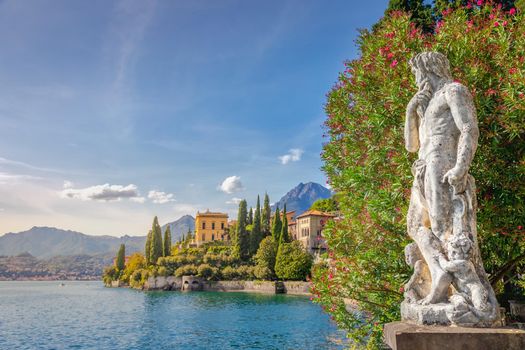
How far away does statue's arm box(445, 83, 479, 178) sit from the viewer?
496 centimetres

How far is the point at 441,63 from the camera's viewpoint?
5.73 metres

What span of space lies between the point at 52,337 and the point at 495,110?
3134 cm

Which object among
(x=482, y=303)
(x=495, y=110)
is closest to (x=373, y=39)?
(x=495, y=110)

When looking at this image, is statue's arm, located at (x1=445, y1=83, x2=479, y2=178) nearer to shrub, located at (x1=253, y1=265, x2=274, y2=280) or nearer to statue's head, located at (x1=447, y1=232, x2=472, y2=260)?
statue's head, located at (x1=447, y1=232, x2=472, y2=260)

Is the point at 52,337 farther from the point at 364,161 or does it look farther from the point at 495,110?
the point at 495,110

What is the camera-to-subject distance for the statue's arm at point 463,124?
496 centimetres

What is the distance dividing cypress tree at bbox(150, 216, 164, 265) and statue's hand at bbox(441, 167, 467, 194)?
8692 cm

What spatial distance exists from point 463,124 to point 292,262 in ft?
217

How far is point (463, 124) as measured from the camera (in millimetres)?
5113

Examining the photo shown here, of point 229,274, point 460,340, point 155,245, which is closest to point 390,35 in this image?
point 460,340

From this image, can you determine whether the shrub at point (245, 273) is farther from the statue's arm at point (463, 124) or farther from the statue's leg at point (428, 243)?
the statue's arm at point (463, 124)

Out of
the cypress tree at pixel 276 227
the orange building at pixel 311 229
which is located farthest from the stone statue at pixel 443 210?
the orange building at pixel 311 229

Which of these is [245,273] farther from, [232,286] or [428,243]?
[428,243]

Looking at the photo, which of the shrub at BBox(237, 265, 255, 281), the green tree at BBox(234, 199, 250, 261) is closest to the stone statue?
the shrub at BBox(237, 265, 255, 281)
